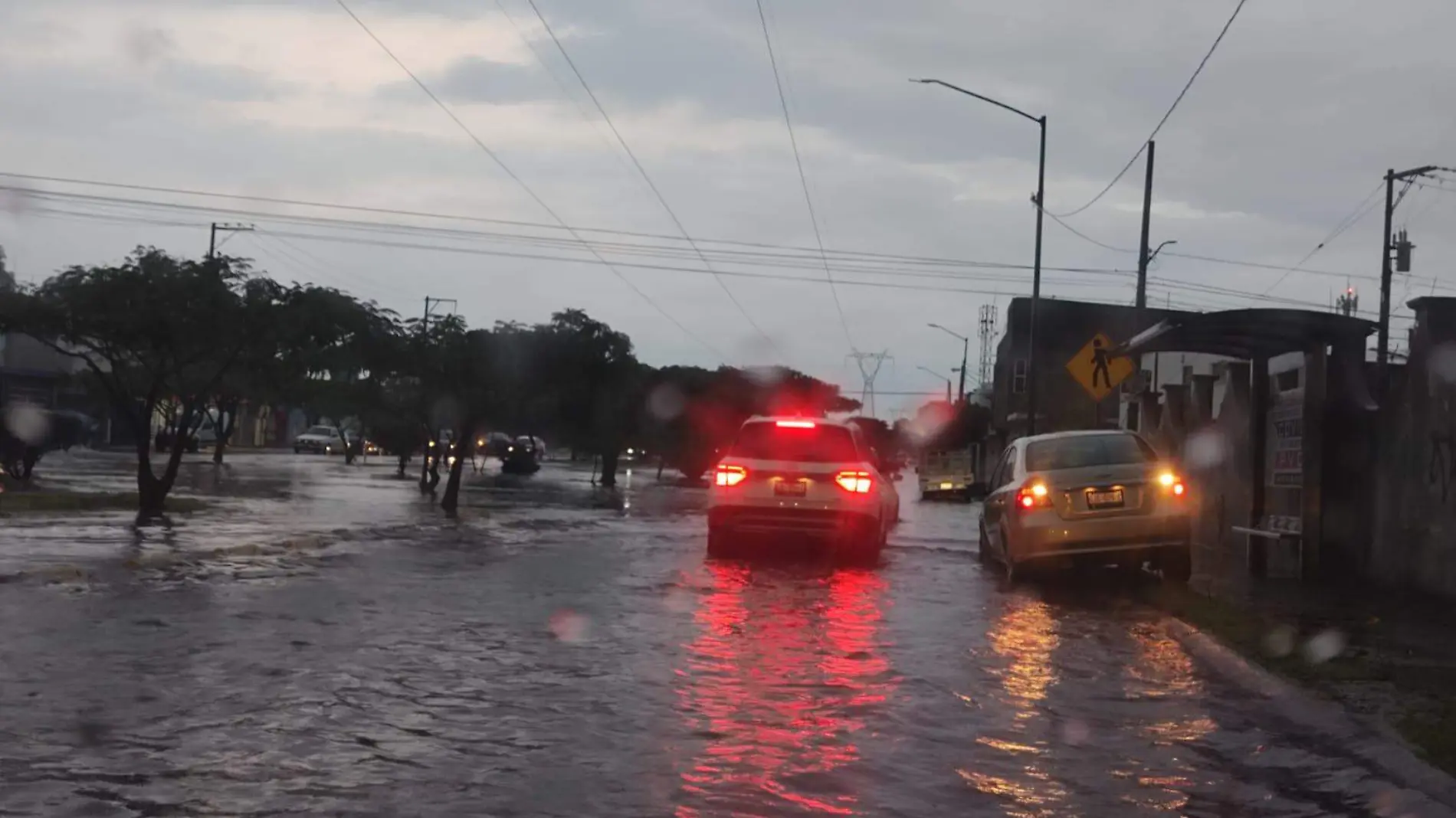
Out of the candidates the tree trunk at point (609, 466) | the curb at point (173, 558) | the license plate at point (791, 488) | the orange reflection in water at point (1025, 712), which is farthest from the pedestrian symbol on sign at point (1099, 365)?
the tree trunk at point (609, 466)

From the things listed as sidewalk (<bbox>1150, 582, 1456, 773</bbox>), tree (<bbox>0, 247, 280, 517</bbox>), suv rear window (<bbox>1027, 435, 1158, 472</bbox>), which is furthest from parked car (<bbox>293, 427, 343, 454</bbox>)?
sidewalk (<bbox>1150, 582, 1456, 773</bbox>)

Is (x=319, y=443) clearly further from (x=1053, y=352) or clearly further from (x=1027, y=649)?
(x=1027, y=649)

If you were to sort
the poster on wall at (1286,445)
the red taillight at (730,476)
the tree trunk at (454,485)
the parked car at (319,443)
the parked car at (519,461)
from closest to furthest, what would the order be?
the poster on wall at (1286,445) → the red taillight at (730,476) → the tree trunk at (454,485) → the parked car at (519,461) → the parked car at (319,443)

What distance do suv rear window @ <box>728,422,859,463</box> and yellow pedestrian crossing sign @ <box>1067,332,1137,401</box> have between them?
22.5ft

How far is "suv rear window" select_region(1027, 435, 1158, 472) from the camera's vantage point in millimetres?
16000

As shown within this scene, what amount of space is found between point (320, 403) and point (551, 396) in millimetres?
29238

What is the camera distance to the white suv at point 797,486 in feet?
59.0

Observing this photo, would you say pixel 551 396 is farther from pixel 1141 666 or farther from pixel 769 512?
pixel 1141 666

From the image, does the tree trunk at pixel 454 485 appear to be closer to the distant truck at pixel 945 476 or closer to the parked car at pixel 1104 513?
the parked car at pixel 1104 513

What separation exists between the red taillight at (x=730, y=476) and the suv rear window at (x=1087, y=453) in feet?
10.8

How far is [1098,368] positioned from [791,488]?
801cm

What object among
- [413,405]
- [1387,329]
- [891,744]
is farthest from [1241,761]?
[1387,329]

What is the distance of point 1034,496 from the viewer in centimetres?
1564

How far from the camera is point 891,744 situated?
7.62 metres
